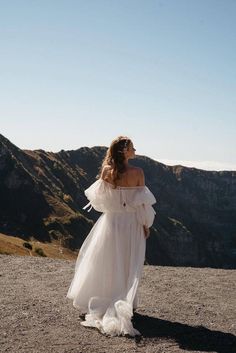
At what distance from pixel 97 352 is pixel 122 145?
372 centimetres

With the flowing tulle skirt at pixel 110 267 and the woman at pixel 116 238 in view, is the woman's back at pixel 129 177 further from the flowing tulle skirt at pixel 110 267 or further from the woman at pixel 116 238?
the flowing tulle skirt at pixel 110 267

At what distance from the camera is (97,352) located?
7047 millimetres

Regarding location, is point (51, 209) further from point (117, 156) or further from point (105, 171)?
point (117, 156)

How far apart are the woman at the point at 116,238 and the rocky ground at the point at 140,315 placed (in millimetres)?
610

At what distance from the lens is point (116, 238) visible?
8.81 metres

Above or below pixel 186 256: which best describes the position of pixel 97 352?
above

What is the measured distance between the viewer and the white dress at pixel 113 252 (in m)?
8.59

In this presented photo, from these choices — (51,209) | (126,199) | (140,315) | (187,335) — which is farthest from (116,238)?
(51,209)

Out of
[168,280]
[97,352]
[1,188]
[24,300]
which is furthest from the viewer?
[1,188]

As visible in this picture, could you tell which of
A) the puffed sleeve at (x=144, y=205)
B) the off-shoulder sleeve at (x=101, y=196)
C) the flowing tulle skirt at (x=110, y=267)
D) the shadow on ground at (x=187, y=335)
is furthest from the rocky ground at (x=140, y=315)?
the off-shoulder sleeve at (x=101, y=196)

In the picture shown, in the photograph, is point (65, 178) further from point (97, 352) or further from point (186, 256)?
point (97, 352)

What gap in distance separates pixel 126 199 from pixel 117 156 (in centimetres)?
87

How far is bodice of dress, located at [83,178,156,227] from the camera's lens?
8.80 m

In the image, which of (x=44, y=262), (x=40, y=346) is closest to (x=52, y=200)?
(x=44, y=262)
